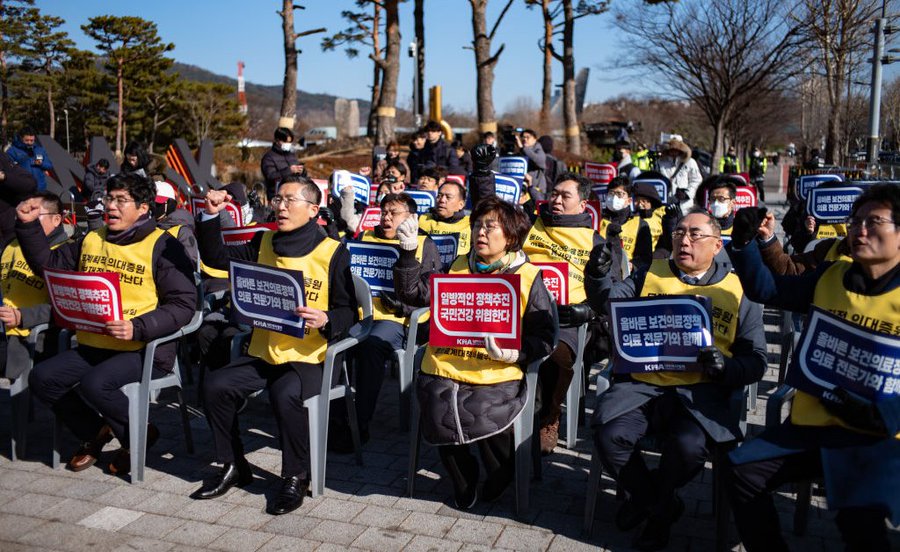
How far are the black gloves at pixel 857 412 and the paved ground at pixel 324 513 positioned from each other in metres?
0.83

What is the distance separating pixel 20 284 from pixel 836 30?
→ 18969 millimetres

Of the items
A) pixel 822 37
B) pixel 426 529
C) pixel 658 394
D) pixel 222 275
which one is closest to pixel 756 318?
pixel 658 394

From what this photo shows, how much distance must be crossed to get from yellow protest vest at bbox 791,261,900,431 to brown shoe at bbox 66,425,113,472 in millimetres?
3832

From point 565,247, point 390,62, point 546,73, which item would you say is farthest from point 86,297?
point 546,73

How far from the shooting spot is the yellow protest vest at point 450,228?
677 centimetres

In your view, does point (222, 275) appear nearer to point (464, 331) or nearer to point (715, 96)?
point (464, 331)

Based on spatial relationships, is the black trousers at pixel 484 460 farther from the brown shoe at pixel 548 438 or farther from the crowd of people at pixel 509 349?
the brown shoe at pixel 548 438

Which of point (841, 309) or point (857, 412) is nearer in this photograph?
point (857, 412)

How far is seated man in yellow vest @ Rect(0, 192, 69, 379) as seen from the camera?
5160 millimetres

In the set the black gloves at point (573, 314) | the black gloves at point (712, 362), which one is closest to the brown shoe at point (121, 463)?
the black gloves at point (573, 314)

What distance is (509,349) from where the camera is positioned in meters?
4.22

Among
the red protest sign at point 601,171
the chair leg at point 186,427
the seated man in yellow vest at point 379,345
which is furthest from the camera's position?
the red protest sign at point 601,171

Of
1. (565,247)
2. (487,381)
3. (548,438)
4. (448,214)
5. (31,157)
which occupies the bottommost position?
(548,438)

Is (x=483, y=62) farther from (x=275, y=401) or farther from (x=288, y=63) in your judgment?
(x=275, y=401)
